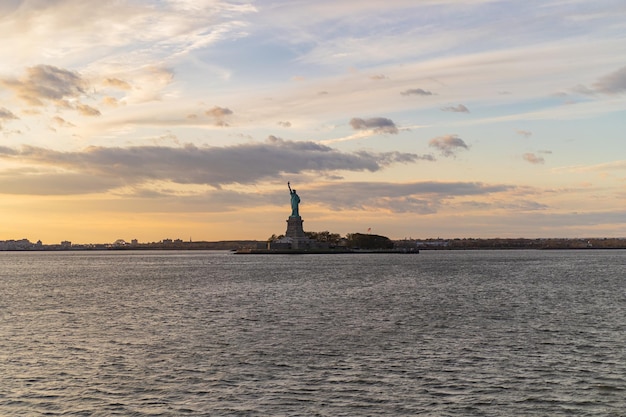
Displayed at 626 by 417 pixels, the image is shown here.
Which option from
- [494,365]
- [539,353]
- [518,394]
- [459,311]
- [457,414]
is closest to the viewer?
[457,414]

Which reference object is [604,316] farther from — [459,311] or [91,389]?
[91,389]

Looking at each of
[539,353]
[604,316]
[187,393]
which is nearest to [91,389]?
[187,393]

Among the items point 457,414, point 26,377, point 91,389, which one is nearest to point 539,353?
point 457,414

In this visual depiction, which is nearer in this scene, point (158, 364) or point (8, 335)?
point (158, 364)

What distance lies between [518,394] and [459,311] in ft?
83.7

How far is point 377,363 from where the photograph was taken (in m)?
27.9

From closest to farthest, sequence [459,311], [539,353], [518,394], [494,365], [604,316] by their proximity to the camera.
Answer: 1. [518,394]
2. [494,365]
3. [539,353]
4. [604,316]
5. [459,311]

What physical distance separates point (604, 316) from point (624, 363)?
1794cm

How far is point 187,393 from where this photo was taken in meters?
23.1

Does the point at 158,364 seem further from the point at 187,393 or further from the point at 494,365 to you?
the point at 494,365

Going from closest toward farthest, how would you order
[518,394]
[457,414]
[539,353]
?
[457,414] → [518,394] → [539,353]

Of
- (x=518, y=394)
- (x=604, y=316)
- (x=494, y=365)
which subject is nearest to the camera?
(x=518, y=394)

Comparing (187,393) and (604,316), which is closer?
(187,393)

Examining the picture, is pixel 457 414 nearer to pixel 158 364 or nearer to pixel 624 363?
pixel 624 363
